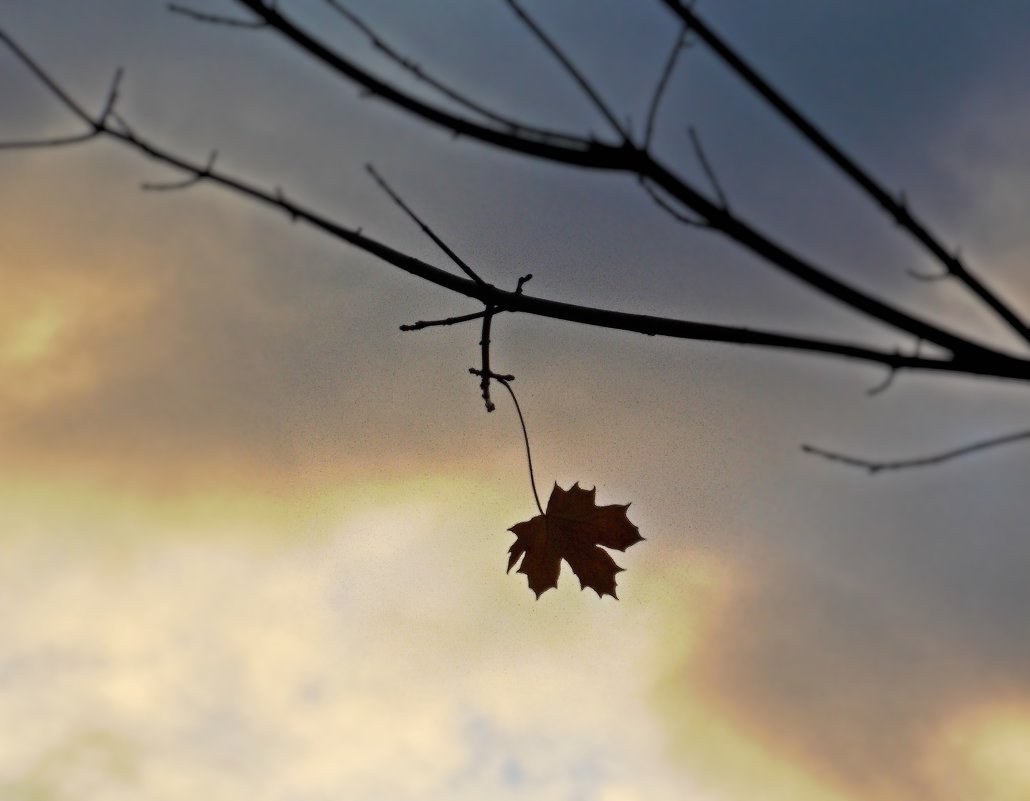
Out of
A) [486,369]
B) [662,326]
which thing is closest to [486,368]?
[486,369]

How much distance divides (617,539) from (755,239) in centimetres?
343

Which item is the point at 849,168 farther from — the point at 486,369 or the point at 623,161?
the point at 486,369

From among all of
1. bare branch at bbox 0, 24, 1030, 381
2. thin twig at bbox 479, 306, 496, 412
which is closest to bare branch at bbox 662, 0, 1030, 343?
bare branch at bbox 0, 24, 1030, 381

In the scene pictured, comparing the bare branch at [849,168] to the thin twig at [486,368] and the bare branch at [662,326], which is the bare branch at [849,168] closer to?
the bare branch at [662,326]

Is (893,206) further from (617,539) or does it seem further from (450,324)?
(617,539)

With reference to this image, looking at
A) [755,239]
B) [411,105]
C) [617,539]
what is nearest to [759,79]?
[755,239]

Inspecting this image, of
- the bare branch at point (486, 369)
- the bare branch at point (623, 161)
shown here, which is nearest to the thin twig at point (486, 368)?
the bare branch at point (486, 369)

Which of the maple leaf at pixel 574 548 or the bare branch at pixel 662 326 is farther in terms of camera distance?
the maple leaf at pixel 574 548

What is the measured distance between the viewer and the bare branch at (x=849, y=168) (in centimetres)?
268

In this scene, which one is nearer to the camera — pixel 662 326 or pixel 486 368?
pixel 662 326

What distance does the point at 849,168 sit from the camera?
279 cm

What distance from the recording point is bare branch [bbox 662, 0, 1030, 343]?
8.79 ft

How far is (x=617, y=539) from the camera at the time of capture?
19.1 ft

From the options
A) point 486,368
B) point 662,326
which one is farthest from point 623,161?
point 486,368
